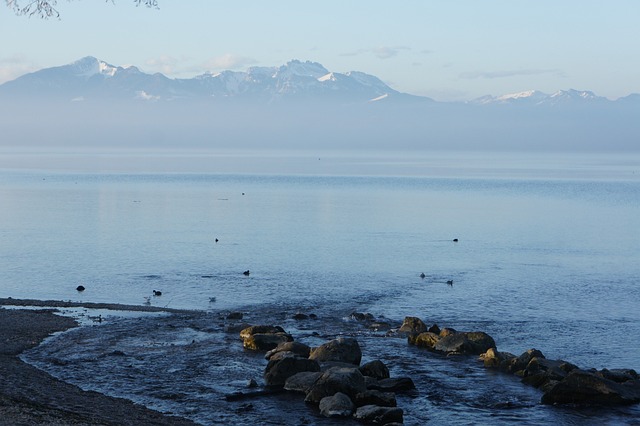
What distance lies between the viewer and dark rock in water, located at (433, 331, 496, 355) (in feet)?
105

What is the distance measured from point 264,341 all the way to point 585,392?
11.7 meters

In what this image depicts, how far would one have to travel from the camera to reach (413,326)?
1404 inches

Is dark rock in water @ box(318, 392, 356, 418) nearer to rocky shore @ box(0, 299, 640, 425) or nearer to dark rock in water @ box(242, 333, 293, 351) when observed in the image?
rocky shore @ box(0, 299, 640, 425)

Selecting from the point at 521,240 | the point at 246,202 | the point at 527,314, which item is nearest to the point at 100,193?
the point at 246,202

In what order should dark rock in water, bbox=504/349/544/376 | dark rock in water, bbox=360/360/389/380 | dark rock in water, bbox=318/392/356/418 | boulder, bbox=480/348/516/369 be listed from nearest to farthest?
dark rock in water, bbox=318/392/356/418, dark rock in water, bbox=360/360/389/380, dark rock in water, bbox=504/349/544/376, boulder, bbox=480/348/516/369

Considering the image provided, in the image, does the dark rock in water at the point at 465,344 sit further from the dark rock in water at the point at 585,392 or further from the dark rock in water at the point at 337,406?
the dark rock in water at the point at 337,406

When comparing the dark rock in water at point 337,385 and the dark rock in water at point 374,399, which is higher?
the dark rock in water at point 337,385

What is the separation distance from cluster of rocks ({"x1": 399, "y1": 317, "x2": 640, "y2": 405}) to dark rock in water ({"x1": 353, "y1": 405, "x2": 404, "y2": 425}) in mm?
5068

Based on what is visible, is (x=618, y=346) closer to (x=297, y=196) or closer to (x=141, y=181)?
(x=297, y=196)

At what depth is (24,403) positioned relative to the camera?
2291 cm

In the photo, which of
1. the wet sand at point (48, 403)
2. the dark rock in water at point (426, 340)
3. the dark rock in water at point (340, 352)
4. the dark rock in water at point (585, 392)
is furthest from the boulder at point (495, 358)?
the wet sand at point (48, 403)

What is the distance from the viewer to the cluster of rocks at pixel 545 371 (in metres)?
25.9

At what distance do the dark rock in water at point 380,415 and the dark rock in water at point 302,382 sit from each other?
9.05 ft

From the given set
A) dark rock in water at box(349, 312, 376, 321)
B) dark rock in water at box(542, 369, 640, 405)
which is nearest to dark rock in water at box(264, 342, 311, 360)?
dark rock in water at box(542, 369, 640, 405)
